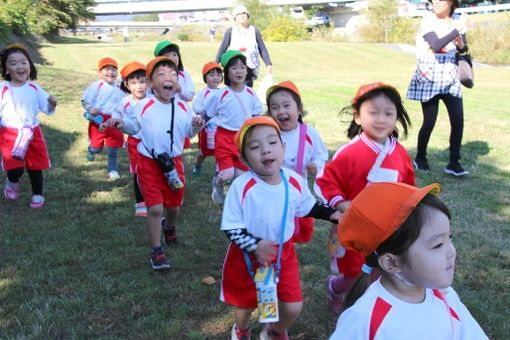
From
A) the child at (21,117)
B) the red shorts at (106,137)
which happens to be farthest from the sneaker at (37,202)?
the red shorts at (106,137)

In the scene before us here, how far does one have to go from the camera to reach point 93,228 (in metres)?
5.23

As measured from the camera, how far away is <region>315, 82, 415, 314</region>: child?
343 cm

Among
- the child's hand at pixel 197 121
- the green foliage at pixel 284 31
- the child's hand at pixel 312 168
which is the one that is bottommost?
the green foliage at pixel 284 31

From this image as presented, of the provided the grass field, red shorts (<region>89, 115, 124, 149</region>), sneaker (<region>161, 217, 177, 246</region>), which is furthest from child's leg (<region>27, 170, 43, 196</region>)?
sneaker (<region>161, 217, 177, 246</region>)

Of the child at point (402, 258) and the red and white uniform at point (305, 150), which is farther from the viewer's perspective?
the red and white uniform at point (305, 150)

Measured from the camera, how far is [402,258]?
6.19ft

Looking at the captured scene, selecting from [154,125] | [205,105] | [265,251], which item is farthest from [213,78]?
[265,251]

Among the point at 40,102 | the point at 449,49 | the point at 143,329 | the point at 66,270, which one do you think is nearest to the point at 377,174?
the point at 143,329

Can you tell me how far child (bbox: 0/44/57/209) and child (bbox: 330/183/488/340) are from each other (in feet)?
15.5

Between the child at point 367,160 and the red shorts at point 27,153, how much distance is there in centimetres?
374

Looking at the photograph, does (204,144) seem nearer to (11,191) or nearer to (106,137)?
(106,137)

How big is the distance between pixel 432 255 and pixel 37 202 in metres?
5.04

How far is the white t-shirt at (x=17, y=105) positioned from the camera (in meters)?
5.70

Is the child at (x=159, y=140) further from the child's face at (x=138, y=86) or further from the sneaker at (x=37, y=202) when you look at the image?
the sneaker at (x=37, y=202)
